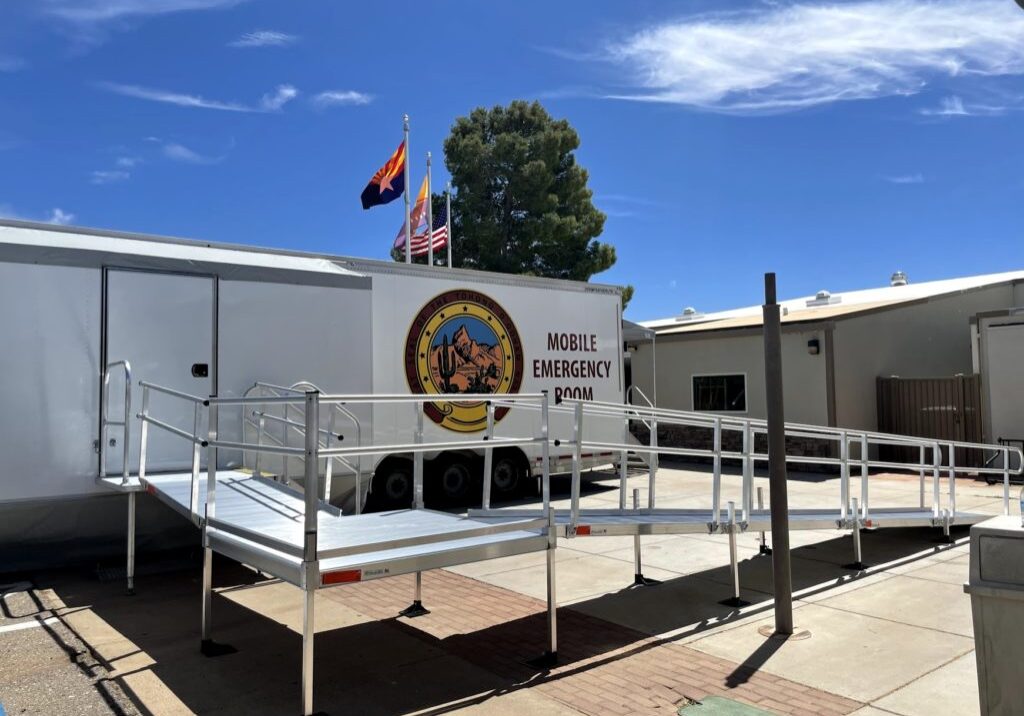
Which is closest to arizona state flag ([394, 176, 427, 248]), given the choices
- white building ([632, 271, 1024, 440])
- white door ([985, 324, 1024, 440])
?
white building ([632, 271, 1024, 440])

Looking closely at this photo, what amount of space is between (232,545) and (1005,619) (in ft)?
13.2

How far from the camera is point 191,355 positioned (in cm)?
762

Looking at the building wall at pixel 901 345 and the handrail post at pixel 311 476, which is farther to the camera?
the building wall at pixel 901 345

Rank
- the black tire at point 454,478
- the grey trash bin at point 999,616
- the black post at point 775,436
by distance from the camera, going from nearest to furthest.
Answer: the grey trash bin at point 999,616, the black post at point 775,436, the black tire at point 454,478

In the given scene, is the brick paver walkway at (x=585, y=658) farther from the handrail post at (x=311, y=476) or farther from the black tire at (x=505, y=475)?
the black tire at (x=505, y=475)

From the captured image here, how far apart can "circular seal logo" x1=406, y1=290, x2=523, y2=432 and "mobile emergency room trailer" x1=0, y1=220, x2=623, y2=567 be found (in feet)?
0.07

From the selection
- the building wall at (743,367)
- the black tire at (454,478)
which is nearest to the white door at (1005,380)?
the building wall at (743,367)

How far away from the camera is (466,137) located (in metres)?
29.8

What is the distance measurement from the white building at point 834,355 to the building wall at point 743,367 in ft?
0.07

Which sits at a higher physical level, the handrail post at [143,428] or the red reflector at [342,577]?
the handrail post at [143,428]

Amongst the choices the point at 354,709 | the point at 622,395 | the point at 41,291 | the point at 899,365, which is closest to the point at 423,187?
the point at 622,395

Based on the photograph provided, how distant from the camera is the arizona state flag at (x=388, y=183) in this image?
17125mm

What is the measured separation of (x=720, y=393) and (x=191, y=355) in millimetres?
13070

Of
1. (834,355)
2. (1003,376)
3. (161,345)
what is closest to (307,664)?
(161,345)
